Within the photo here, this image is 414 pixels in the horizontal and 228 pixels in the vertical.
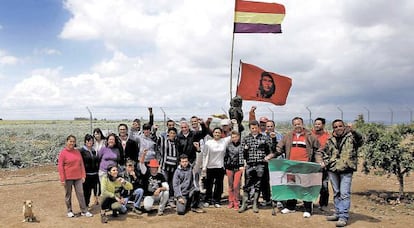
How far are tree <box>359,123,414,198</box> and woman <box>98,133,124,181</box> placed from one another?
5.44 m

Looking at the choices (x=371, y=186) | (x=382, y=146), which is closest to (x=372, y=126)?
(x=382, y=146)

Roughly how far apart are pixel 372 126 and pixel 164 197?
5003 millimetres

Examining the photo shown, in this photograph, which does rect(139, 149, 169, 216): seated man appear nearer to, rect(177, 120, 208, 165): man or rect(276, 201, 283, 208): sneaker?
rect(177, 120, 208, 165): man

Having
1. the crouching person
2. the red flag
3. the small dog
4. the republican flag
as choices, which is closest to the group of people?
the crouching person

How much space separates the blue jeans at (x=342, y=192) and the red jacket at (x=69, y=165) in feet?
14.5

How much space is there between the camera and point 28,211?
7.04 m

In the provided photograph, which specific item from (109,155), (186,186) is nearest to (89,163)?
(109,155)

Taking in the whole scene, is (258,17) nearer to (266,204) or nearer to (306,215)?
(266,204)

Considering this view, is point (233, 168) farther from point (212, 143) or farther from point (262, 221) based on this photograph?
point (262, 221)

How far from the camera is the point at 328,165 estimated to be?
6973 millimetres

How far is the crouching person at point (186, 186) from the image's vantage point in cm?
763

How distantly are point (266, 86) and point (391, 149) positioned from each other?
10.2 feet

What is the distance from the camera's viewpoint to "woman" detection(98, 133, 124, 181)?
7531 millimetres

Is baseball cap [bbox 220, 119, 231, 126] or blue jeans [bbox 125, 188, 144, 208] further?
baseball cap [bbox 220, 119, 231, 126]
